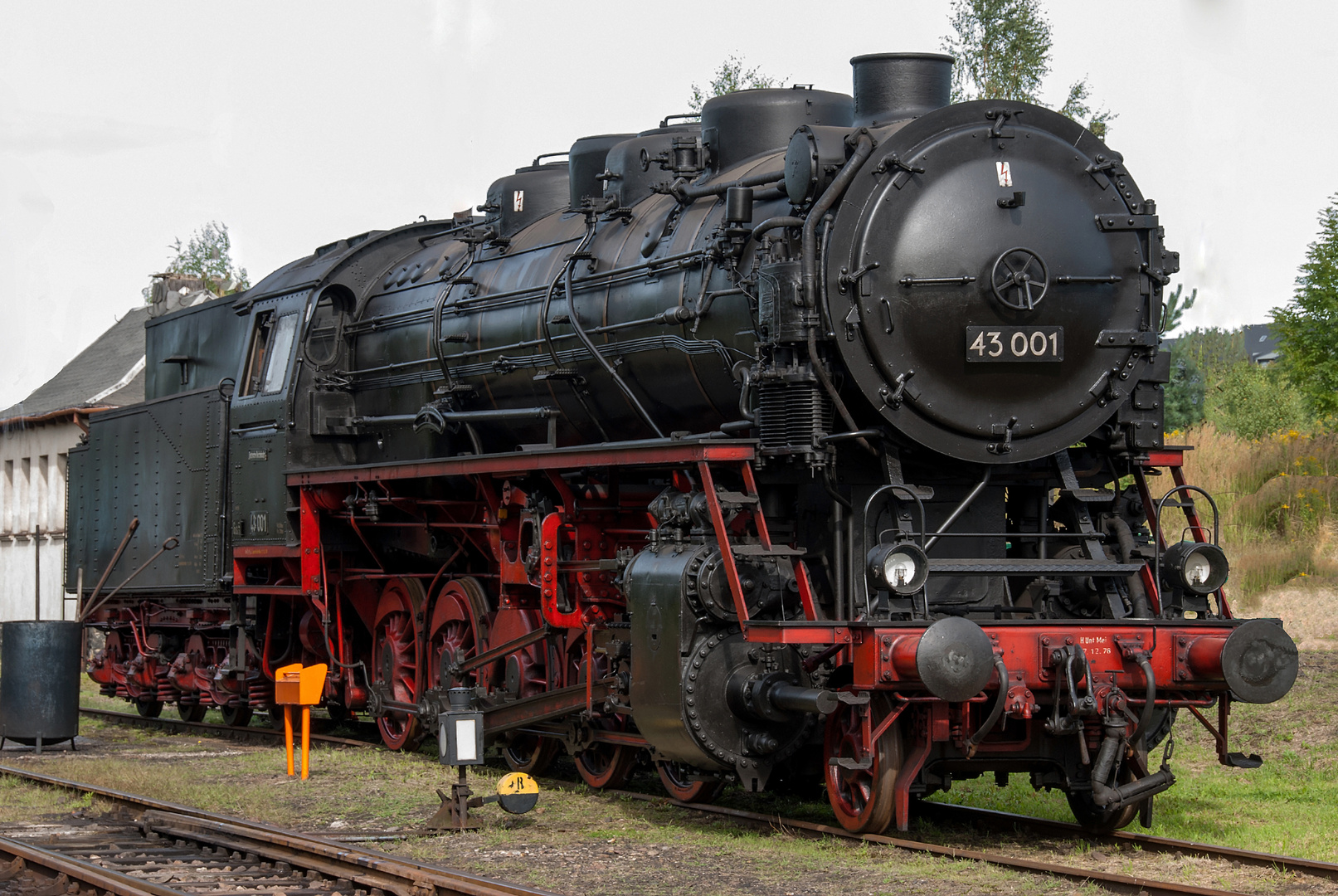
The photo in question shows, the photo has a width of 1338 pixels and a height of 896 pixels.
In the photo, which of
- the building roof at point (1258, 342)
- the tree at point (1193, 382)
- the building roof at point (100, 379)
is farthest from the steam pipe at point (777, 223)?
the building roof at point (1258, 342)

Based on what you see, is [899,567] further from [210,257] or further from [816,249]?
[210,257]

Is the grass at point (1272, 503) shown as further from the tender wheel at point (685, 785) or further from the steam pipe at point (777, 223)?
the steam pipe at point (777, 223)

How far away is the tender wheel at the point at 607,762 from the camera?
29.7ft

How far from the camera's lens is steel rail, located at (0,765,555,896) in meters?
6.13

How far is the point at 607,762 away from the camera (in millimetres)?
9359

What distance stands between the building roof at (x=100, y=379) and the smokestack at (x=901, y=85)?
23322 millimetres

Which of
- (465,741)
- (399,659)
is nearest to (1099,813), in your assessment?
(465,741)

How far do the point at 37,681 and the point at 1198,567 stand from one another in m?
8.97

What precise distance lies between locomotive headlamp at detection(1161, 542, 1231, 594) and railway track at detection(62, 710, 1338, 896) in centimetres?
131

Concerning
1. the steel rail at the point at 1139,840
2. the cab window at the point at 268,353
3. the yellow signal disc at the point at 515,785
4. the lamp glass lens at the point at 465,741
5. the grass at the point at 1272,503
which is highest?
the cab window at the point at 268,353

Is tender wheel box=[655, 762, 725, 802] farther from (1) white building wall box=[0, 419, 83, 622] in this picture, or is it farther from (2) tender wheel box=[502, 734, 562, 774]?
(1) white building wall box=[0, 419, 83, 622]

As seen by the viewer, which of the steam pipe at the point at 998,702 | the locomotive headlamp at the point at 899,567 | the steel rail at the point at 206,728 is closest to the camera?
the steam pipe at the point at 998,702

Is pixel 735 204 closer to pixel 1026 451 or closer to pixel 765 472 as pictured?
pixel 765 472

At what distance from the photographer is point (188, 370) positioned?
47.2ft
